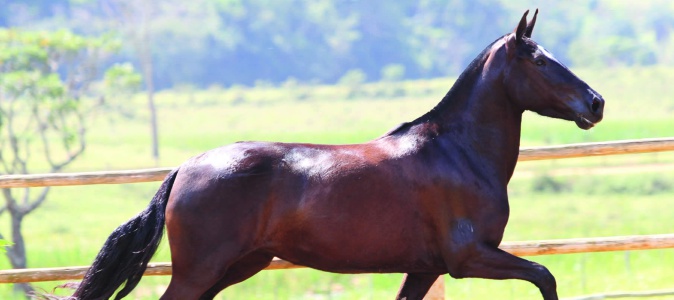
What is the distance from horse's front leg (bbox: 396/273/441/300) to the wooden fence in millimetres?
765

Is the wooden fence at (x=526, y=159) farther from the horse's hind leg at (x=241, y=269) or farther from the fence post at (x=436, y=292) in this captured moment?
the horse's hind leg at (x=241, y=269)

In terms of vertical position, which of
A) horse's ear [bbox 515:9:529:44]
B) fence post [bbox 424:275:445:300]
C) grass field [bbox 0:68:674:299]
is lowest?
grass field [bbox 0:68:674:299]

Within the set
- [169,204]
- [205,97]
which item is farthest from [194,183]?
[205,97]

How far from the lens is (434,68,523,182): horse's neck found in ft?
15.7

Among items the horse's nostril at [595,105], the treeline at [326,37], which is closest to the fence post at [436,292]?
the horse's nostril at [595,105]

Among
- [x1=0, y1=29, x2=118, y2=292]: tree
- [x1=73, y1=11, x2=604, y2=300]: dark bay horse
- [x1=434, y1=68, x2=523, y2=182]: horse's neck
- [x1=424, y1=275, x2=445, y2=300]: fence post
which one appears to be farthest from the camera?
[x1=0, y1=29, x2=118, y2=292]: tree

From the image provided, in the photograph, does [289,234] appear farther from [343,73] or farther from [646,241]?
[343,73]

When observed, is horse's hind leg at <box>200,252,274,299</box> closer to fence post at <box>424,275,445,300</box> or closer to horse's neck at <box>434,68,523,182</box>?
horse's neck at <box>434,68,523,182</box>

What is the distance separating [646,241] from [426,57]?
5744cm

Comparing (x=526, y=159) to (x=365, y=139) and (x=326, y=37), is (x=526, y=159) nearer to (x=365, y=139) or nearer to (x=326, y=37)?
(x=365, y=139)

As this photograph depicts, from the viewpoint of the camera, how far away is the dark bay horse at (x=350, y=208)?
4.38 meters

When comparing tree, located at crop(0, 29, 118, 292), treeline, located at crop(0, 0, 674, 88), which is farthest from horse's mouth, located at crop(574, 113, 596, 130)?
treeline, located at crop(0, 0, 674, 88)

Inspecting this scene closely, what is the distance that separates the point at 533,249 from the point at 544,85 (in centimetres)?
128

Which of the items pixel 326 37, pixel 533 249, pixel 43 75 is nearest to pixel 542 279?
pixel 533 249
